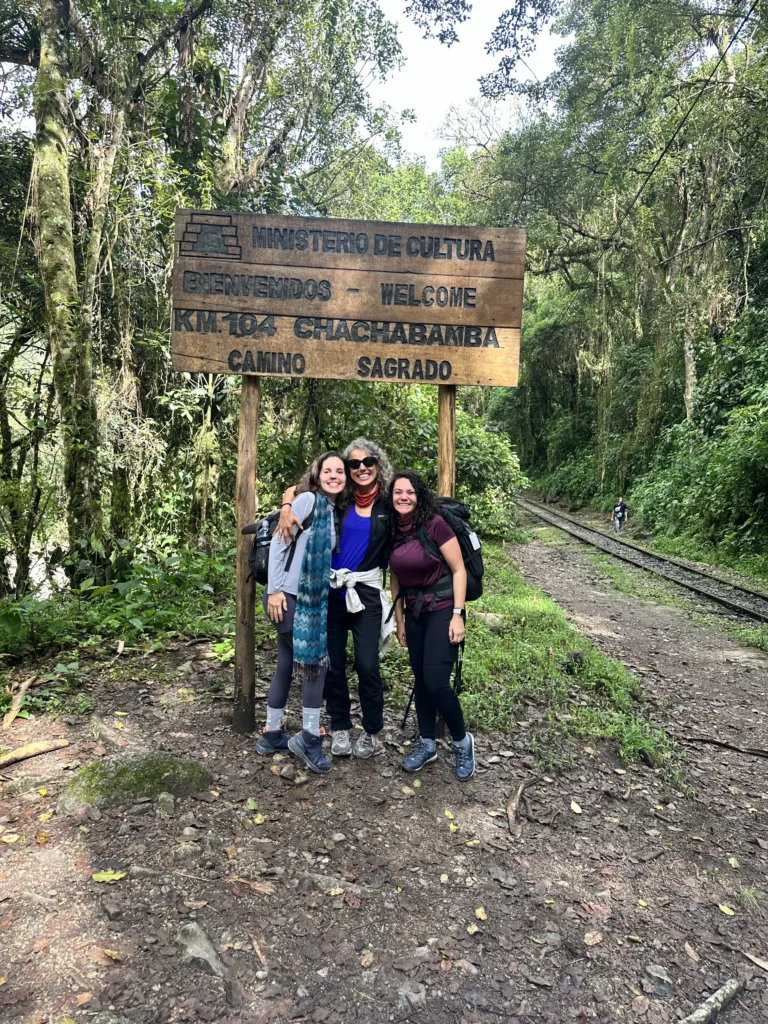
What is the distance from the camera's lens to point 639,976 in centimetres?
242

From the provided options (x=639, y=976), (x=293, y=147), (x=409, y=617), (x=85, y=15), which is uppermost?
(x=293, y=147)

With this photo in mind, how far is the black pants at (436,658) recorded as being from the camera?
11.5ft

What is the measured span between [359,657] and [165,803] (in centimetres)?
125

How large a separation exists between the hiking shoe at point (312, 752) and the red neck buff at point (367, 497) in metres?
1.34

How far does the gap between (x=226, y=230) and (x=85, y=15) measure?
17.6ft

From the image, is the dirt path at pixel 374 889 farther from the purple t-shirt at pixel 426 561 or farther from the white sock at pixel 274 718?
the purple t-shirt at pixel 426 561

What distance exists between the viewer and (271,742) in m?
3.74

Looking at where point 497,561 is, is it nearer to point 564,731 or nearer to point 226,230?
point 564,731

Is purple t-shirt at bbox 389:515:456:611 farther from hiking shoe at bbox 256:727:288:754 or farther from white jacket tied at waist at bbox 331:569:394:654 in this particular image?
hiking shoe at bbox 256:727:288:754

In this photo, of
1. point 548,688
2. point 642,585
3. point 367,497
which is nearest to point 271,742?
point 367,497

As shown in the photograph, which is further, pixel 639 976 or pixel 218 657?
pixel 218 657

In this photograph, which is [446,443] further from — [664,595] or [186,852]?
[664,595]

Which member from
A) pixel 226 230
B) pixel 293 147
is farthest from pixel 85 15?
pixel 293 147

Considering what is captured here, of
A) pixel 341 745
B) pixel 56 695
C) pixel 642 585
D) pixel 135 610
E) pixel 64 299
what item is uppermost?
pixel 64 299
